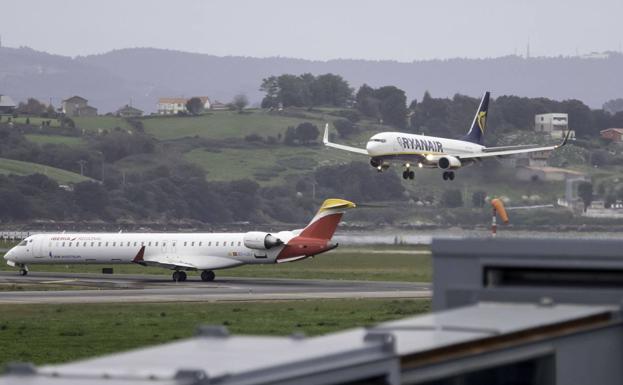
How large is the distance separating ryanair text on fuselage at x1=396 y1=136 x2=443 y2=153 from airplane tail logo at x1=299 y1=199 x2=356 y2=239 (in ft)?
88.1

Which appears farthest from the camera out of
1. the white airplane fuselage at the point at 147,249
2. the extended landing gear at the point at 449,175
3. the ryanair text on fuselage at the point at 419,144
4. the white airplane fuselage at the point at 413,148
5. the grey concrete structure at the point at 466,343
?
the ryanair text on fuselage at the point at 419,144

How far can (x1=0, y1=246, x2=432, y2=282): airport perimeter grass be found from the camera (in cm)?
9050

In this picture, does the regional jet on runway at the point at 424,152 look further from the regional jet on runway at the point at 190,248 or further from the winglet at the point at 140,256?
the winglet at the point at 140,256

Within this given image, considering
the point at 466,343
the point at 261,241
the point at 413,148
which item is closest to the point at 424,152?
the point at 413,148

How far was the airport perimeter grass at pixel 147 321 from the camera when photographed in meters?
43.7

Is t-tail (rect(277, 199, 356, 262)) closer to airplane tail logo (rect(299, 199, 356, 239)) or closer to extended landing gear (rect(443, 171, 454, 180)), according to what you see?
airplane tail logo (rect(299, 199, 356, 239))

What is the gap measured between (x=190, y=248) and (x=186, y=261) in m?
1.04

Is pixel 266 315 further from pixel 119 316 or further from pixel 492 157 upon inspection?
pixel 492 157

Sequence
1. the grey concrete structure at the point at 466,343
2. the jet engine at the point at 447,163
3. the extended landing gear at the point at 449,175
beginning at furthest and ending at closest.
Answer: the jet engine at the point at 447,163 → the extended landing gear at the point at 449,175 → the grey concrete structure at the point at 466,343

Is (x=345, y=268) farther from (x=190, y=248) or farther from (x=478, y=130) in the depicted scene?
(x=478, y=130)

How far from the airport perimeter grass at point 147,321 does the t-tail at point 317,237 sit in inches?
734

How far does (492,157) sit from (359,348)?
338ft

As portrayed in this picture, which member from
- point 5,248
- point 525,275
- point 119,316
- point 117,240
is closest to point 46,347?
point 119,316

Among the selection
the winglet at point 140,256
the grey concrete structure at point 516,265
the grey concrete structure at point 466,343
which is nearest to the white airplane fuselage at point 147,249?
the winglet at point 140,256
